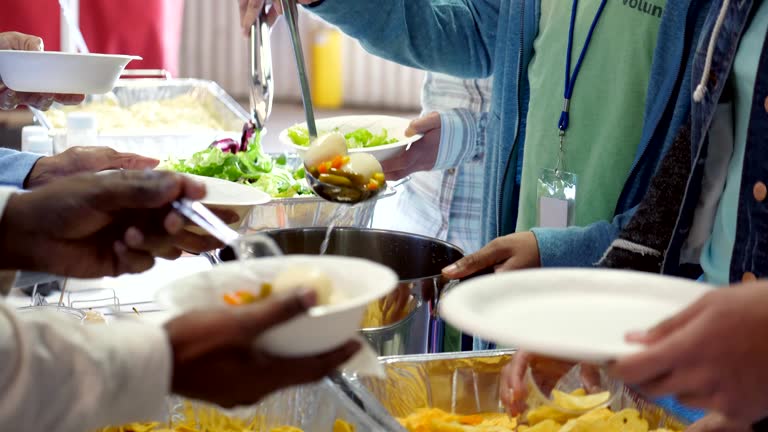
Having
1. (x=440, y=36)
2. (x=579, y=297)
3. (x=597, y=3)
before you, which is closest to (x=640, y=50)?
(x=597, y=3)

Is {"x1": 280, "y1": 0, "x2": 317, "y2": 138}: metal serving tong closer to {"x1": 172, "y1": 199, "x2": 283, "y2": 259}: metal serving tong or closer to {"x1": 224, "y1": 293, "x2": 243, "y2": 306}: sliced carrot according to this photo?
{"x1": 172, "y1": 199, "x2": 283, "y2": 259}: metal serving tong

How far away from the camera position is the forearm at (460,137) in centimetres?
211

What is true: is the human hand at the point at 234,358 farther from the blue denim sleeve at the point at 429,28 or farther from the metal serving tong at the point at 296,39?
the blue denim sleeve at the point at 429,28

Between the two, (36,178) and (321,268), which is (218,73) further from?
(321,268)

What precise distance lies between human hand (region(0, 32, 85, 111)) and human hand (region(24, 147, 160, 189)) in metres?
0.16

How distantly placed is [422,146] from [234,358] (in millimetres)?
1375

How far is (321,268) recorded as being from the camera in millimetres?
856

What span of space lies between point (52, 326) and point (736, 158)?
90 cm

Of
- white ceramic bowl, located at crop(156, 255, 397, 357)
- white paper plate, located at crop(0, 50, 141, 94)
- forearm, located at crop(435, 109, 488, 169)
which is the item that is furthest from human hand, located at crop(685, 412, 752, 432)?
white paper plate, located at crop(0, 50, 141, 94)

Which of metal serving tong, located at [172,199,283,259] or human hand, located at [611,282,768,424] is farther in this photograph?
metal serving tong, located at [172,199,283,259]

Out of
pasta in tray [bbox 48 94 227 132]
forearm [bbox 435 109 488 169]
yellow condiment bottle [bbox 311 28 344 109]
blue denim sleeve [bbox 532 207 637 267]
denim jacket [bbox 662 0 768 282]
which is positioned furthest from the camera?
yellow condiment bottle [bbox 311 28 344 109]

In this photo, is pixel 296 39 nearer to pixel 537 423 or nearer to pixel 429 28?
pixel 429 28

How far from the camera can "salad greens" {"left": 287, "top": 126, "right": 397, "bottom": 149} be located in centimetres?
198

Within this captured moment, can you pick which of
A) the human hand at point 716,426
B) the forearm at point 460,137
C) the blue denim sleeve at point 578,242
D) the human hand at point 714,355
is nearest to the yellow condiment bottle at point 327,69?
the forearm at point 460,137
